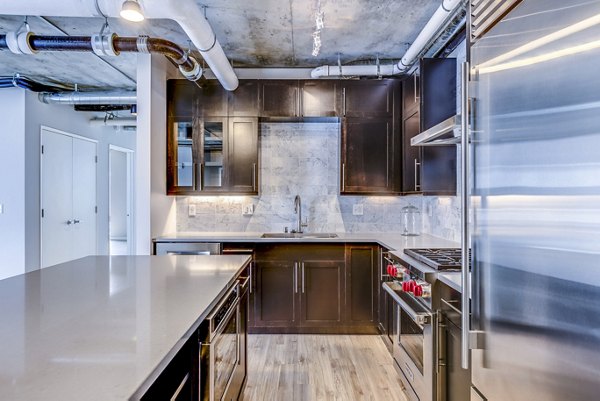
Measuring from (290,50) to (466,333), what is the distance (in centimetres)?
330

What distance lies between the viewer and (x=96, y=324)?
1.14 metres

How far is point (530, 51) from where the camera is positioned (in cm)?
92

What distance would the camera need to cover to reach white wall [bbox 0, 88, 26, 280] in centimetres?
467

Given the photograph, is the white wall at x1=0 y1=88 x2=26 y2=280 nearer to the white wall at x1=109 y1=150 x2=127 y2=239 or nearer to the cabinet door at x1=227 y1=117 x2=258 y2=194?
the cabinet door at x1=227 y1=117 x2=258 y2=194

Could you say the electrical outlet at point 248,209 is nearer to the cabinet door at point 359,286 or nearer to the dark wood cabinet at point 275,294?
the dark wood cabinet at point 275,294

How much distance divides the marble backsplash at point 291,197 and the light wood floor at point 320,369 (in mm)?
1255

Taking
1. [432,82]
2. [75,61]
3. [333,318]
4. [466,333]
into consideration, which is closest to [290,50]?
[432,82]

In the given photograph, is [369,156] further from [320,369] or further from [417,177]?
→ [320,369]

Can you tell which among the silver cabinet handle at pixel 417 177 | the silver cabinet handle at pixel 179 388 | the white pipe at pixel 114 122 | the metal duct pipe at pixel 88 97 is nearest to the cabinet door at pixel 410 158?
the silver cabinet handle at pixel 417 177

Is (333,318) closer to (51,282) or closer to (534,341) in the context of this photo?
(51,282)

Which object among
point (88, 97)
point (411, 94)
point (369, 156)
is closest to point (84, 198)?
point (88, 97)

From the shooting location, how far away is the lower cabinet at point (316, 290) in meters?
3.60

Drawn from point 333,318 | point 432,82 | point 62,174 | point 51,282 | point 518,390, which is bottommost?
point 333,318

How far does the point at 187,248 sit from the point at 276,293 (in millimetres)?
952
